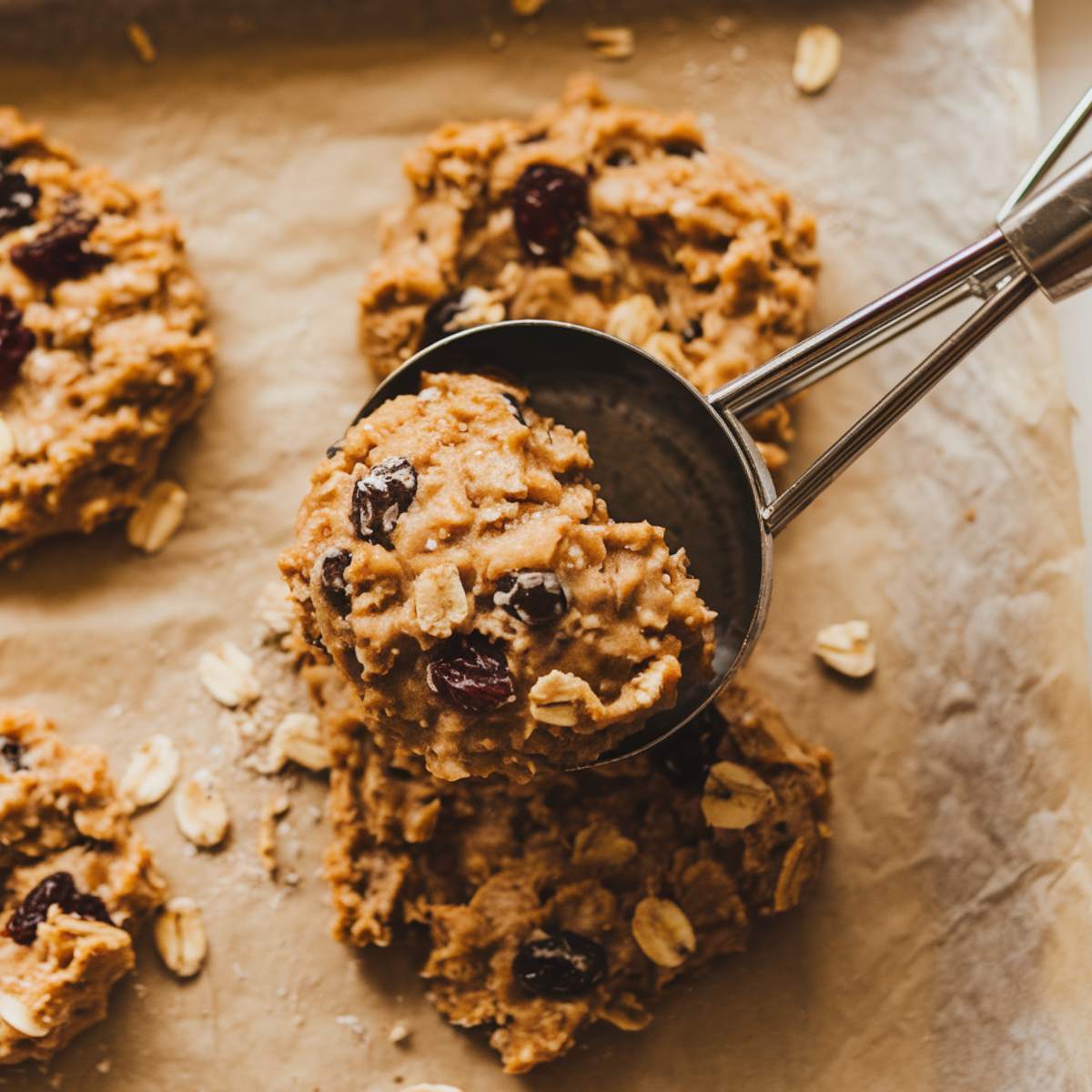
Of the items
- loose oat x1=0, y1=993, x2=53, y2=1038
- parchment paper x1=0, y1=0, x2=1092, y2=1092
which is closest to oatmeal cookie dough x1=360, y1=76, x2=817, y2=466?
parchment paper x1=0, y1=0, x2=1092, y2=1092

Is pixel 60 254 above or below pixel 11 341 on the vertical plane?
above

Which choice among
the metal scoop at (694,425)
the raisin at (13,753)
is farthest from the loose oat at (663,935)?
the raisin at (13,753)

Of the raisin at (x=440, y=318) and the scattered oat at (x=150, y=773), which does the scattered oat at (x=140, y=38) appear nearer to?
the raisin at (x=440, y=318)

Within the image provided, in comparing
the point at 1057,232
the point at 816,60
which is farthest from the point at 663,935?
the point at 816,60

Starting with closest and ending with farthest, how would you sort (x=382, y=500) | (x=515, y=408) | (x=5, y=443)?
(x=382, y=500) → (x=515, y=408) → (x=5, y=443)

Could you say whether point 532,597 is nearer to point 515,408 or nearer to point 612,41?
point 515,408

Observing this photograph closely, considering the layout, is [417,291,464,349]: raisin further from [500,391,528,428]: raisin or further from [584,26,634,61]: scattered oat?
[584,26,634,61]: scattered oat

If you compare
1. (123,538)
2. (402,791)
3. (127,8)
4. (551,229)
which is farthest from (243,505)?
(127,8)
